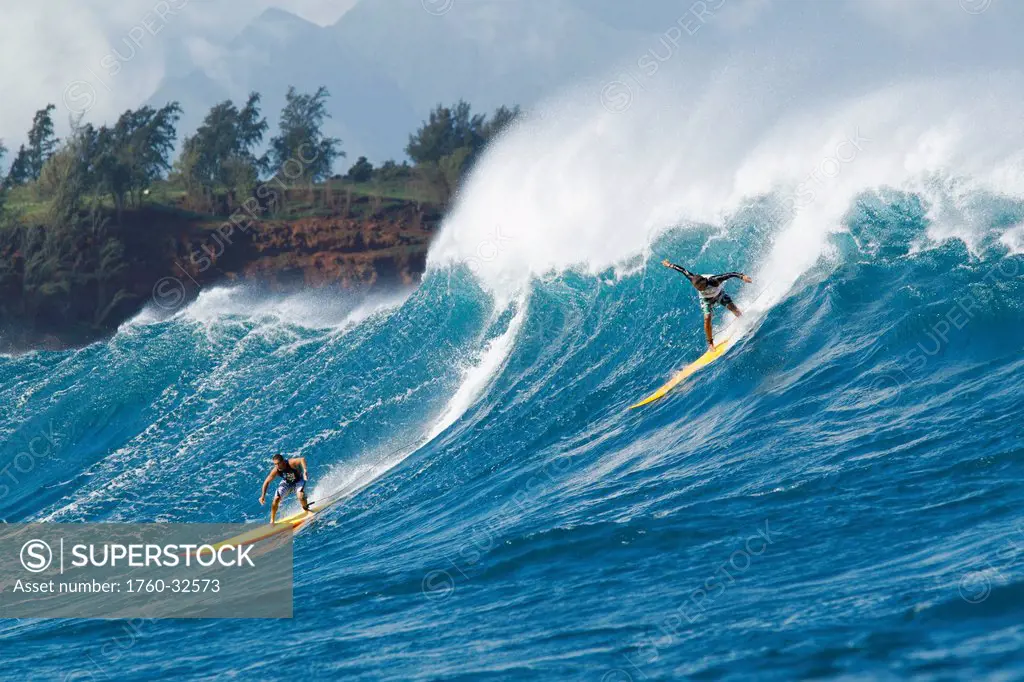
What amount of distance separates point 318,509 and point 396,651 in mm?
5516

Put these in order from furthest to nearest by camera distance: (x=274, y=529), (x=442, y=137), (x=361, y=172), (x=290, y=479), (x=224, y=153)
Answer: (x=442, y=137) → (x=361, y=172) → (x=224, y=153) → (x=290, y=479) → (x=274, y=529)

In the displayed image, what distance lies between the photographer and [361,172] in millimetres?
63156

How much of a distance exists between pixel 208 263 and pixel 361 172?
1650cm

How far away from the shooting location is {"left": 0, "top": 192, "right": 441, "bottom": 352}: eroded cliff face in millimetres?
43688

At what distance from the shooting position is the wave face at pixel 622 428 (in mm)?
7734

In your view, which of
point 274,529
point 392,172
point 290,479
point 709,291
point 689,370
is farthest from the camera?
point 392,172

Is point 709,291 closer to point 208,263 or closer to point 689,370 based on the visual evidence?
point 689,370

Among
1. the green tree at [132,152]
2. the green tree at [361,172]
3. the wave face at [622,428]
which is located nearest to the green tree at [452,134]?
the green tree at [361,172]

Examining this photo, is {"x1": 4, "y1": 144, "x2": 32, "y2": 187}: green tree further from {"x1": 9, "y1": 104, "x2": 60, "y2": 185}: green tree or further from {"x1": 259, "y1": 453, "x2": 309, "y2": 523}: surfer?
{"x1": 259, "y1": 453, "x2": 309, "y2": 523}: surfer

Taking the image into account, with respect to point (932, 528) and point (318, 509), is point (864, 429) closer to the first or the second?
point (932, 528)

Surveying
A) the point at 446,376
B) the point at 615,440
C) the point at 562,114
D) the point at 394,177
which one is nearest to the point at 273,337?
the point at 446,376

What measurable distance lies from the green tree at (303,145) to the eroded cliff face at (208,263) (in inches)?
301

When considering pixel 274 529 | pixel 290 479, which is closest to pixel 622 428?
pixel 290 479

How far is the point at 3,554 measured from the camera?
15641 millimetres
